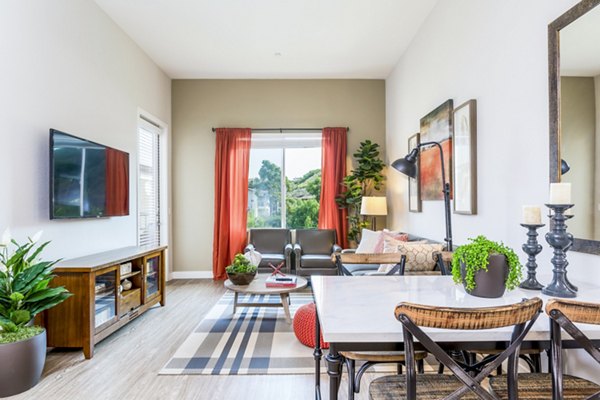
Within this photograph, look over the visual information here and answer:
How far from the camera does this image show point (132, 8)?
377 cm

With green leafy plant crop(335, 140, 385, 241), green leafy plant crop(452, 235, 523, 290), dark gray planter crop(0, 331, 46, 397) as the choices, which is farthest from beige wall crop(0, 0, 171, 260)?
green leafy plant crop(335, 140, 385, 241)

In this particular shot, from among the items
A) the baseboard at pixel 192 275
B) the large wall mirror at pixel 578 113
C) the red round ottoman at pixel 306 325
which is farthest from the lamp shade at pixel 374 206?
the large wall mirror at pixel 578 113

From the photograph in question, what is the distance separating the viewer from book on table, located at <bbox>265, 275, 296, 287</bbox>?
3.55 meters

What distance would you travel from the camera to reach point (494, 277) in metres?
1.48

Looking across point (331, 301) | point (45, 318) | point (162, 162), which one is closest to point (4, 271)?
point (45, 318)

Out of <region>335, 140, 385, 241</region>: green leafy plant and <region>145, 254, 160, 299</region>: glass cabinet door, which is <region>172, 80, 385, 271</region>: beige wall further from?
<region>145, 254, 160, 299</region>: glass cabinet door

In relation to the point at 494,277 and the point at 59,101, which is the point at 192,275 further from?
the point at 494,277

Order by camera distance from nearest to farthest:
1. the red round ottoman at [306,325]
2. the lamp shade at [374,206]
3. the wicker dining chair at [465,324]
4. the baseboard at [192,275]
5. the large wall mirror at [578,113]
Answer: the wicker dining chair at [465,324] < the large wall mirror at [578,113] < the red round ottoman at [306,325] < the lamp shade at [374,206] < the baseboard at [192,275]

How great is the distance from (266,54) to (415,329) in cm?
467

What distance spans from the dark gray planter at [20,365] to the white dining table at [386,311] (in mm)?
1752

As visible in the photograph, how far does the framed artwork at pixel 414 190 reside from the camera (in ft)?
14.1

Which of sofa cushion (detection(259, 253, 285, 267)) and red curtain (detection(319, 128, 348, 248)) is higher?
red curtain (detection(319, 128, 348, 248))

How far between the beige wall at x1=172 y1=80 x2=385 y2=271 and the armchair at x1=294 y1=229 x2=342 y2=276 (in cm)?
152

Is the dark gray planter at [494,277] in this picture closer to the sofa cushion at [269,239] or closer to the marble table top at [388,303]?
the marble table top at [388,303]
